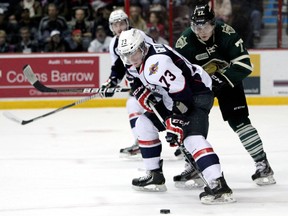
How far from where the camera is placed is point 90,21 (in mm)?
9172

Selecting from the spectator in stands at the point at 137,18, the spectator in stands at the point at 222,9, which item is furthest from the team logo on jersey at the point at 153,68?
the spectator in stands at the point at 222,9

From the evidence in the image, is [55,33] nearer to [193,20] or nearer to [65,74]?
[65,74]

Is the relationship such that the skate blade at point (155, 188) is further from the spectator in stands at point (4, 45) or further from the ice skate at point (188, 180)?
the spectator in stands at point (4, 45)

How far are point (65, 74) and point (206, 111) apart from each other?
4.46 metres

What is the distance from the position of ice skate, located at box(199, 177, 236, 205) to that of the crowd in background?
4842 millimetres

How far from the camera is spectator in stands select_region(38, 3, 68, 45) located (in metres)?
9.04

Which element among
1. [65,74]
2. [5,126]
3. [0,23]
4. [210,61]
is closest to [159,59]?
[210,61]

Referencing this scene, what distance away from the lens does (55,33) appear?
8930 mm

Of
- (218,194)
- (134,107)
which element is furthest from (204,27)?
(134,107)

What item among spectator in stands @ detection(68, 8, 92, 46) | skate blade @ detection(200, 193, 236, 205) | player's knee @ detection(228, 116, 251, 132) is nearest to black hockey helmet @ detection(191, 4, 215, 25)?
player's knee @ detection(228, 116, 251, 132)

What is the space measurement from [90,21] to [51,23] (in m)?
0.43

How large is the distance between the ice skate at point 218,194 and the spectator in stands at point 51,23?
5.08m

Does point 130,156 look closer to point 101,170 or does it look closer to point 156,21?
point 101,170

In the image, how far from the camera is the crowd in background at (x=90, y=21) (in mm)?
8945
